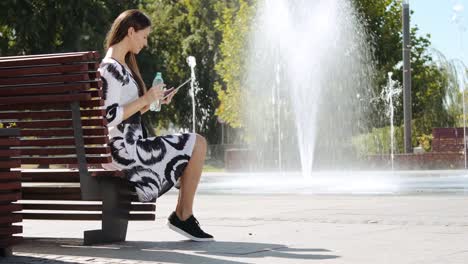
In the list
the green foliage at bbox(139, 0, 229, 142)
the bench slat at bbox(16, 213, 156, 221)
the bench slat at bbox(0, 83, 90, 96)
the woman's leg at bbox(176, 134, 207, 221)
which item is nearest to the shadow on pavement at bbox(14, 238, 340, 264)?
the bench slat at bbox(16, 213, 156, 221)

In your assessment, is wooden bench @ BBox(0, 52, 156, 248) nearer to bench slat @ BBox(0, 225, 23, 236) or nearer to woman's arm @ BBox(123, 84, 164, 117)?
woman's arm @ BBox(123, 84, 164, 117)

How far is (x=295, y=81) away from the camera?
106 ft

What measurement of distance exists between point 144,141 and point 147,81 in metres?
40.0

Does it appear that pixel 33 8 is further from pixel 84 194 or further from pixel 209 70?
pixel 84 194

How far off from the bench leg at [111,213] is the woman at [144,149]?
0.12m

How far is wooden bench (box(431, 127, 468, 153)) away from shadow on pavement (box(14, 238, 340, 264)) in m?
24.3

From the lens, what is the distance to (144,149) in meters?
7.11

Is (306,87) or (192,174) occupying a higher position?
(306,87)

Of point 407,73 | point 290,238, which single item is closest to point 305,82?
point 407,73

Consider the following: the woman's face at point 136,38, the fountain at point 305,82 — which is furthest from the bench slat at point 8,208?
the fountain at point 305,82

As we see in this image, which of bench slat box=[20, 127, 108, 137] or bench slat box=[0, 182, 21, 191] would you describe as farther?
bench slat box=[20, 127, 108, 137]

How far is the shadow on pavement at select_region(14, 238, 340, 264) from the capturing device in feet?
20.5

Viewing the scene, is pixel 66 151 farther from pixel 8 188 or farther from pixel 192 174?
pixel 192 174

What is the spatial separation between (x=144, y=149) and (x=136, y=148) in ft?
0.17
